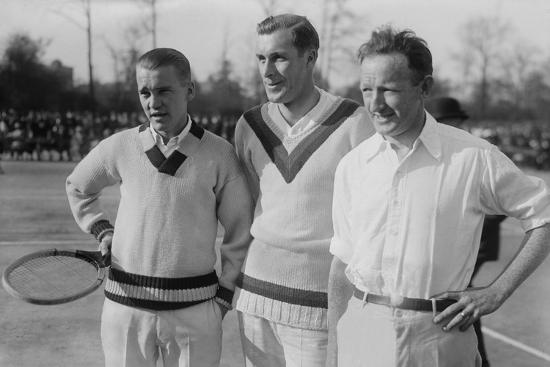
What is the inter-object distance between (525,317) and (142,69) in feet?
15.4

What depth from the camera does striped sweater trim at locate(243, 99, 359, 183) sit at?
3463 mm

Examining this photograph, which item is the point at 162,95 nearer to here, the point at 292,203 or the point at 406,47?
the point at 292,203

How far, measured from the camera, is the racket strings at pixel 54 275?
3.76 m

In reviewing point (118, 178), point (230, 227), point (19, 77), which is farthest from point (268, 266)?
point (19, 77)

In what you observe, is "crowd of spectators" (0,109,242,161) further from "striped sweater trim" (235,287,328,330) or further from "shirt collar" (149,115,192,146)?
"striped sweater trim" (235,287,328,330)

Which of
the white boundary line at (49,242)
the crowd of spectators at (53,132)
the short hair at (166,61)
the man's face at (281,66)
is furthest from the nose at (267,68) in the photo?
the crowd of spectators at (53,132)

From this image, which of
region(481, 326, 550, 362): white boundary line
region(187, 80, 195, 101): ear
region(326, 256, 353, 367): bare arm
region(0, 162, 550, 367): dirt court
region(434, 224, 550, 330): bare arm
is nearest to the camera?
region(434, 224, 550, 330): bare arm

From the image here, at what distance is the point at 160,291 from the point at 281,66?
1131mm

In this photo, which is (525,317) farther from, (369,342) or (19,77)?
(19,77)

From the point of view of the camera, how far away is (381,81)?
106 inches

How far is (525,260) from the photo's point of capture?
2584mm

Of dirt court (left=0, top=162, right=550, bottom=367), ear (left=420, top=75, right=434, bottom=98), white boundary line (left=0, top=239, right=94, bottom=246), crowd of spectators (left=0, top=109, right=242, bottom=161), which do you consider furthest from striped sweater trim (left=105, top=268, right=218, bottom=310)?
crowd of spectators (left=0, top=109, right=242, bottom=161)

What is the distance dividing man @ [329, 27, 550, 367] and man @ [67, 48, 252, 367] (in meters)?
0.92

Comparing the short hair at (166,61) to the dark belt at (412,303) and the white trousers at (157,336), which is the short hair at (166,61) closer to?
the white trousers at (157,336)
